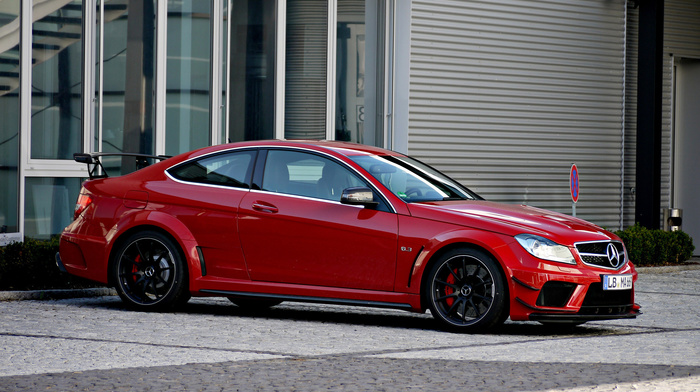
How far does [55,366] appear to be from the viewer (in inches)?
258

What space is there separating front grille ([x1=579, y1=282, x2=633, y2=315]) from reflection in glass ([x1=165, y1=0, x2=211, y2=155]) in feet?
27.9

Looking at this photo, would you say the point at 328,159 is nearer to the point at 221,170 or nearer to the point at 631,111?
the point at 221,170

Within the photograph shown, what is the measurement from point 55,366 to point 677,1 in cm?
1702

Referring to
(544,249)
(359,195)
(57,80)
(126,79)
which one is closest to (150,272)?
(359,195)

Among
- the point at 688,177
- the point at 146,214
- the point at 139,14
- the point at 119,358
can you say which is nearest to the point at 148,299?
the point at 146,214

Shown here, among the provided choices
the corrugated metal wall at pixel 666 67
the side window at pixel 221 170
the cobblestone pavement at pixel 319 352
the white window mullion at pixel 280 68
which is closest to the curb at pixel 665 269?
the corrugated metal wall at pixel 666 67

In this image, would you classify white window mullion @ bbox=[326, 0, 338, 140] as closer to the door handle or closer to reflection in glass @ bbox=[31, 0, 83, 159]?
reflection in glass @ bbox=[31, 0, 83, 159]

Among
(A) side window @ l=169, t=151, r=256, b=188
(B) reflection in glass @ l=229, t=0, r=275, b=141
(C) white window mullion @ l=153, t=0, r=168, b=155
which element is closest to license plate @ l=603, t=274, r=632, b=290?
(A) side window @ l=169, t=151, r=256, b=188

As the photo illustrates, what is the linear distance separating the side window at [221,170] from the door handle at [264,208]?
283 mm

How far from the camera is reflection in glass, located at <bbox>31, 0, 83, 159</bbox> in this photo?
14117 mm

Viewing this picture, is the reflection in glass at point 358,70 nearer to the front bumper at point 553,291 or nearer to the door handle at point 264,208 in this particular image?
the door handle at point 264,208

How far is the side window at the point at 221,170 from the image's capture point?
9422 millimetres

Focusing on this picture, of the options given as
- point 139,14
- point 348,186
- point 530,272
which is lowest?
point 530,272

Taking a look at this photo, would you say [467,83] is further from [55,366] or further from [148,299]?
[55,366]
